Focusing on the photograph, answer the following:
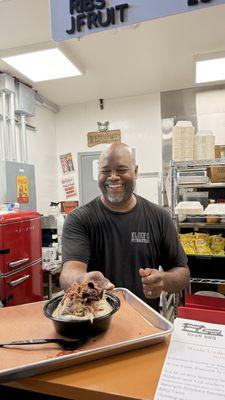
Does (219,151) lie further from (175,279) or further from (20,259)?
(20,259)

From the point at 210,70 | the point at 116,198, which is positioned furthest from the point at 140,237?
the point at 210,70

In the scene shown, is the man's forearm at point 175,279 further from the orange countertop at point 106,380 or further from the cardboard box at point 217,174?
the cardboard box at point 217,174

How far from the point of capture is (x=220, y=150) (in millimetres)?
2926

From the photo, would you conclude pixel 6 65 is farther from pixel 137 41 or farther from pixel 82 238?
pixel 82 238

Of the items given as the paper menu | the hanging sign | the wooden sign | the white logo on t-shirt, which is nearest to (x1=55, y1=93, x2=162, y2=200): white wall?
the wooden sign

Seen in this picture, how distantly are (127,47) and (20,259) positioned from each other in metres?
2.29

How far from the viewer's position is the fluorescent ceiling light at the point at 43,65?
2.85m

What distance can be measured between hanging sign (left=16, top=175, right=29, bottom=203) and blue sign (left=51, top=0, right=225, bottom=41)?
90.7 inches

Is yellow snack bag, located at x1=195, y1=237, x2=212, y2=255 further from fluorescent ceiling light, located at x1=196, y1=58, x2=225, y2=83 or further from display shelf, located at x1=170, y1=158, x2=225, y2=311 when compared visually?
fluorescent ceiling light, located at x1=196, y1=58, x2=225, y2=83

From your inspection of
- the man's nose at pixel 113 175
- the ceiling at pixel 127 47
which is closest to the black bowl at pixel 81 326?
the man's nose at pixel 113 175

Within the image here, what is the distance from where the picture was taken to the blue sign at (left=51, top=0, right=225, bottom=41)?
117cm

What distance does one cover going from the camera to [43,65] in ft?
10.2

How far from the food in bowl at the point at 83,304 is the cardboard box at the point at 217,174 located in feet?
7.87

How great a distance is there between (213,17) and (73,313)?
8.56ft
